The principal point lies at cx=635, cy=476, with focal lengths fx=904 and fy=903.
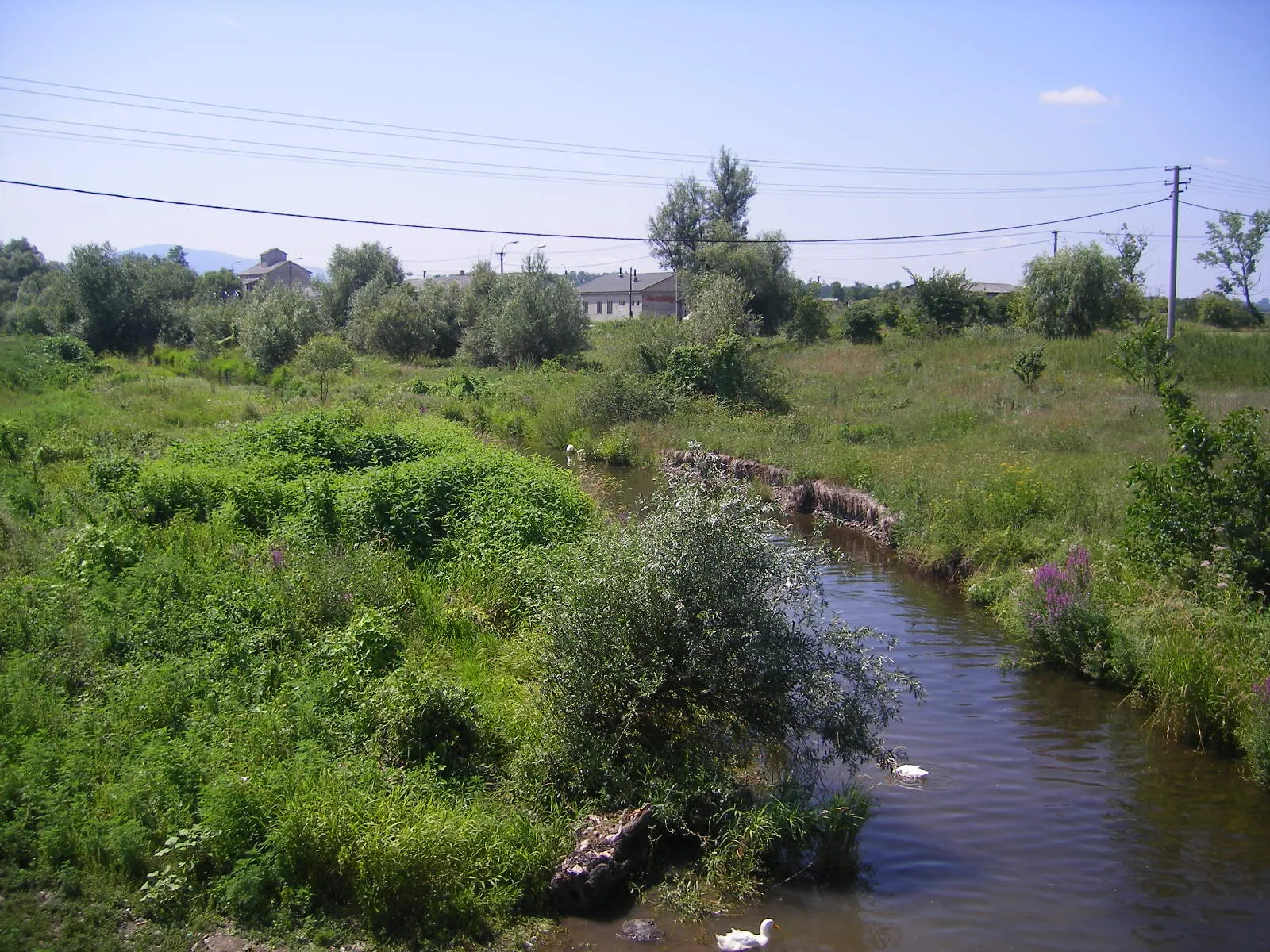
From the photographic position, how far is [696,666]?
709 centimetres

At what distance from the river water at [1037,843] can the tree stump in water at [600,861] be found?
190 millimetres

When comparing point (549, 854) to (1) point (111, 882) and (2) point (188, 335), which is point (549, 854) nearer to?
(1) point (111, 882)

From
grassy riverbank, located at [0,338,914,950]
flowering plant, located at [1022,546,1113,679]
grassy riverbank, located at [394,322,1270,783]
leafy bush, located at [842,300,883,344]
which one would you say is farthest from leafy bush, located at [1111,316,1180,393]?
leafy bush, located at [842,300,883,344]

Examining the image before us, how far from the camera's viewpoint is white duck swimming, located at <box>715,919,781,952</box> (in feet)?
19.6

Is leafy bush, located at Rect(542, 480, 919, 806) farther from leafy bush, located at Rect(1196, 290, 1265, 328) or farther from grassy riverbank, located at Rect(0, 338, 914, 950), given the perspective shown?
leafy bush, located at Rect(1196, 290, 1265, 328)

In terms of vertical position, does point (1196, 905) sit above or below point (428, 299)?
below

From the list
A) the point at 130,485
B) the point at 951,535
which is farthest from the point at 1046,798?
the point at 130,485

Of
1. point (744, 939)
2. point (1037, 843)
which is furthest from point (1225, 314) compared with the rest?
point (744, 939)

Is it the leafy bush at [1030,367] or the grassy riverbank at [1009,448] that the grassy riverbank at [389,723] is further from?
the leafy bush at [1030,367]

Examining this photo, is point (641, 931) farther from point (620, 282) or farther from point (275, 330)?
point (620, 282)

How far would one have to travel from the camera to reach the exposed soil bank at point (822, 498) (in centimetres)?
1811

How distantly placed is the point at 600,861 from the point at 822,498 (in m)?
14.4

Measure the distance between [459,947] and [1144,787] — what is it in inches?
260

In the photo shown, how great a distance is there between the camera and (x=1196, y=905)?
22.3 feet
